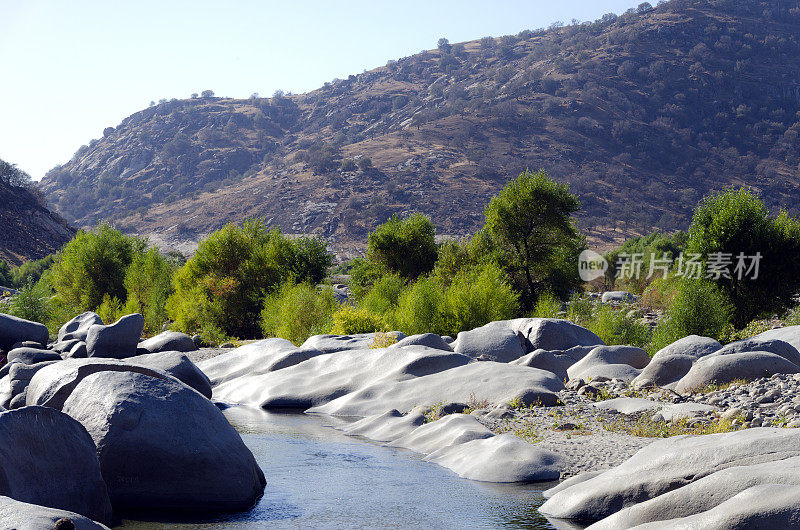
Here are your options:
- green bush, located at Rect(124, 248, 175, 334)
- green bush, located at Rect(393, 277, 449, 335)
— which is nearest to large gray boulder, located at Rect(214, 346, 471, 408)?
green bush, located at Rect(393, 277, 449, 335)

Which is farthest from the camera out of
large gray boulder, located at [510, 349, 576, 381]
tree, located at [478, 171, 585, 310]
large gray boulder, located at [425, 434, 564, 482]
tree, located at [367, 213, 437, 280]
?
tree, located at [367, 213, 437, 280]

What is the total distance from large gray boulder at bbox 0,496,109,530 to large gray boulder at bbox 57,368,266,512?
9.69 ft

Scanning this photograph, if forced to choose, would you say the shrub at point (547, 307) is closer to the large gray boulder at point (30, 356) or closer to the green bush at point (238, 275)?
the green bush at point (238, 275)

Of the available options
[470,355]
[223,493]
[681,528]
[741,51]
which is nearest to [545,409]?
[470,355]

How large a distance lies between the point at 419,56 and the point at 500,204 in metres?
144

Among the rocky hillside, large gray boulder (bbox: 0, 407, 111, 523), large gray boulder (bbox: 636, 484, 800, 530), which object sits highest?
the rocky hillside

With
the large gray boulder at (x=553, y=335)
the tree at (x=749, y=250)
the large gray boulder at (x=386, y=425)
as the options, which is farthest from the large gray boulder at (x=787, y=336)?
the large gray boulder at (x=386, y=425)

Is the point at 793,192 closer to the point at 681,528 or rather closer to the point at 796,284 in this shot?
the point at 796,284

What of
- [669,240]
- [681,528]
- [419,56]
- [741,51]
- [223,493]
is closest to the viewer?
[681,528]

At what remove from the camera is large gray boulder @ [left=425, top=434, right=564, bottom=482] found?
1008cm

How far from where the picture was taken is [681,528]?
19.4 ft

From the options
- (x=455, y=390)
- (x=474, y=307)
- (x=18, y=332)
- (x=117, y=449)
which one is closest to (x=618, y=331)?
(x=474, y=307)

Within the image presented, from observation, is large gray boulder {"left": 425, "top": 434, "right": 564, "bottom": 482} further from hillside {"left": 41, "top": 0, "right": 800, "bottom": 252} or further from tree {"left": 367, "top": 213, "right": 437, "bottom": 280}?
hillside {"left": 41, "top": 0, "right": 800, "bottom": 252}

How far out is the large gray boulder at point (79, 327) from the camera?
26.7 meters
